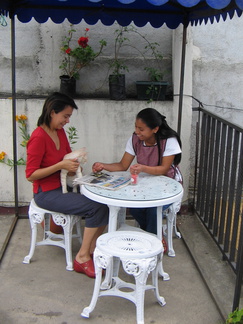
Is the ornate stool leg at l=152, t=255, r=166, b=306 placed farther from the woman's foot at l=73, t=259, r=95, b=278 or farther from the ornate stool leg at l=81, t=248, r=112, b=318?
the woman's foot at l=73, t=259, r=95, b=278

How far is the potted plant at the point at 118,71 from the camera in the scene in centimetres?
438

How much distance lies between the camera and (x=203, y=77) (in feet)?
15.8

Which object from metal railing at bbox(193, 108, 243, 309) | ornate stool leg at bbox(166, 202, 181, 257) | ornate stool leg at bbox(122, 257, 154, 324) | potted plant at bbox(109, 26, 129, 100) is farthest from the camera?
potted plant at bbox(109, 26, 129, 100)

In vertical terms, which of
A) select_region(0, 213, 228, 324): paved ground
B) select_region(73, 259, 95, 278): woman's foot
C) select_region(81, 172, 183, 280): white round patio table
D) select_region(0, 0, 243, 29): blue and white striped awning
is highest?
select_region(0, 0, 243, 29): blue and white striped awning

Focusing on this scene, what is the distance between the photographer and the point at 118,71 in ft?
14.9

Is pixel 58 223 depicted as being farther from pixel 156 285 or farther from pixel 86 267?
pixel 156 285

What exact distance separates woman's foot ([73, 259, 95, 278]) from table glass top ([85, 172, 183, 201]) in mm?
675

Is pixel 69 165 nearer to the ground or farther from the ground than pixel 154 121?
nearer to the ground

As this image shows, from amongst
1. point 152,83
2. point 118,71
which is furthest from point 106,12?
point 152,83

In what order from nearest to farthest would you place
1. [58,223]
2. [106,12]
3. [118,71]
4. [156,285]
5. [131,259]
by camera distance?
1. [131,259]
2. [156,285]
3. [58,223]
4. [106,12]
5. [118,71]

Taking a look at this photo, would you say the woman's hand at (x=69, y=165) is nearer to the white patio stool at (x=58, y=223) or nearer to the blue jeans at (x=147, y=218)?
the white patio stool at (x=58, y=223)

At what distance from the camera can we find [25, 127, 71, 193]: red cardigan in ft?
11.0

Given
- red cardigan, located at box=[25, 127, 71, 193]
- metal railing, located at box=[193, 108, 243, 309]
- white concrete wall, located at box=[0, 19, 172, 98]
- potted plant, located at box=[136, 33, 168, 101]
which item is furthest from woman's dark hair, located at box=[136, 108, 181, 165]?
white concrete wall, located at box=[0, 19, 172, 98]

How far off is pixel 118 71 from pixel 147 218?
1.75 metres
